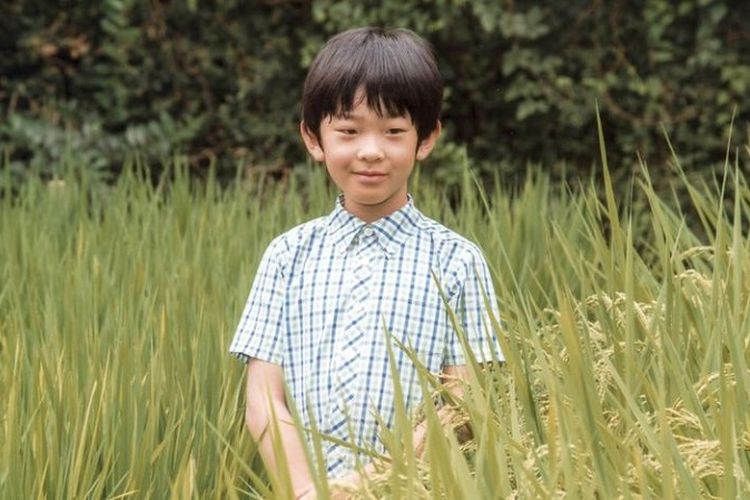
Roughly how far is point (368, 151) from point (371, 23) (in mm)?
3468

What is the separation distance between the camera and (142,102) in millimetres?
5883

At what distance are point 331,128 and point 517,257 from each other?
48.2 inches

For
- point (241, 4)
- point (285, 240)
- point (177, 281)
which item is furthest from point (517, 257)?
point (241, 4)

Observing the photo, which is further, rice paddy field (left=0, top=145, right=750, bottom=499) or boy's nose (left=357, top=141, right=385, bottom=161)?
boy's nose (left=357, top=141, right=385, bottom=161)

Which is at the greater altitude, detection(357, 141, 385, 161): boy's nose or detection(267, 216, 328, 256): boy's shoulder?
detection(357, 141, 385, 161): boy's nose

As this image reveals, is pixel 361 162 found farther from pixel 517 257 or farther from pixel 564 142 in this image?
pixel 564 142

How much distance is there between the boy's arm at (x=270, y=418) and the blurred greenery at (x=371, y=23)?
3.17 metres

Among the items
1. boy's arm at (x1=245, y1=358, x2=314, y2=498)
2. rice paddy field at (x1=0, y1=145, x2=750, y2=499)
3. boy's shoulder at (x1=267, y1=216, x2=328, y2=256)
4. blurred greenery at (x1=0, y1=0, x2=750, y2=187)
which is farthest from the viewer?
blurred greenery at (x1=0, y1=0, x2=750, y2=187)

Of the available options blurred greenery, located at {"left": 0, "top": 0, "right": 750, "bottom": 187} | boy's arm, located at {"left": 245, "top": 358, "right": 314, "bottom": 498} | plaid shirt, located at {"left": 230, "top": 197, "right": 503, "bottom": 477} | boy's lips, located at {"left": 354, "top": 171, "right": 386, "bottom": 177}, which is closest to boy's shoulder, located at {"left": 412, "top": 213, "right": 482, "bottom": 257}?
plaid shirt, located at {"left": 230, "top": 197, "right": 503, "bottom": 477}

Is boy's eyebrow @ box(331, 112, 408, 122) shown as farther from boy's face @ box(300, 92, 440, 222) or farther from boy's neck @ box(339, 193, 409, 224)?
boy's neck @ box(339, 193, 409, 224)

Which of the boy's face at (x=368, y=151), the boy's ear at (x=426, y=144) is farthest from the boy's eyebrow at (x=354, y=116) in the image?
the boy's ear at (x=426, y=144)

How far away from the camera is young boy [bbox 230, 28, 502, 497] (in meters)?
2.04

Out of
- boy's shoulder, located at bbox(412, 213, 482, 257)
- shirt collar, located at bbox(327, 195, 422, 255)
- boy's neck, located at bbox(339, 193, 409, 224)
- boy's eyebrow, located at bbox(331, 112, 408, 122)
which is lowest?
boy's shoulder, located at bbox(412, 213, 482, 257)

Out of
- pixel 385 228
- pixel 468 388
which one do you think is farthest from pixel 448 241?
pixel 468 388
